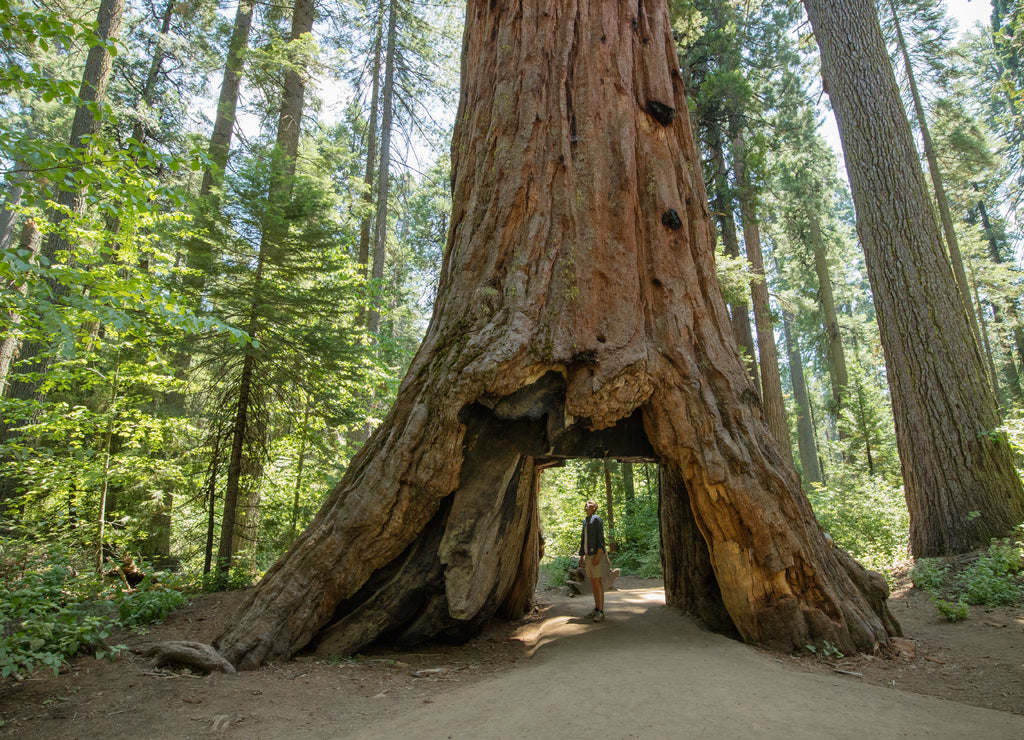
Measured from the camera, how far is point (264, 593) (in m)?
4.90

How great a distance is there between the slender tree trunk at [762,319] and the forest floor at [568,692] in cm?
752

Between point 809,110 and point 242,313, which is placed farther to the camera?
point 809,110

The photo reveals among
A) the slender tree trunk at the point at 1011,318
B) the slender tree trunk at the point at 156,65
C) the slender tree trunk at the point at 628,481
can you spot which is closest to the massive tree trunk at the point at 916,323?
the slender tree trunk at the point at 628,481

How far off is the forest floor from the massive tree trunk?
76.4 inches

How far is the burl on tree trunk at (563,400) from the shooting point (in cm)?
510

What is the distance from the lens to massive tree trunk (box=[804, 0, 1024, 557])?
7.15 metres

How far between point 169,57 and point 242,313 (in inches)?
505

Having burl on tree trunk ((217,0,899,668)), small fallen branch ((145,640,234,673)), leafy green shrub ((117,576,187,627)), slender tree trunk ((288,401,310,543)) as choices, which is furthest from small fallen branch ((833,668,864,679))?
slender tree trunk ((288,401,310,543))

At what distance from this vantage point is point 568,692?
367cm

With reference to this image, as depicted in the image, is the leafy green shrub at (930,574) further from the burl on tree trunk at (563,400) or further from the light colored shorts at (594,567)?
the light colored shorts at (594,567)

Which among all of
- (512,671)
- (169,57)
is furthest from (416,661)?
(169,57)

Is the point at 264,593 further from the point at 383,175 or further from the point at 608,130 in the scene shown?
the point at 383,175

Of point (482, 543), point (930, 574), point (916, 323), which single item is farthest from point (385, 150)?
point (930, 574)

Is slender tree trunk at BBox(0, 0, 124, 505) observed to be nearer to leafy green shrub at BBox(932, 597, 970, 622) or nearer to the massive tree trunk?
the massive tree trunk
